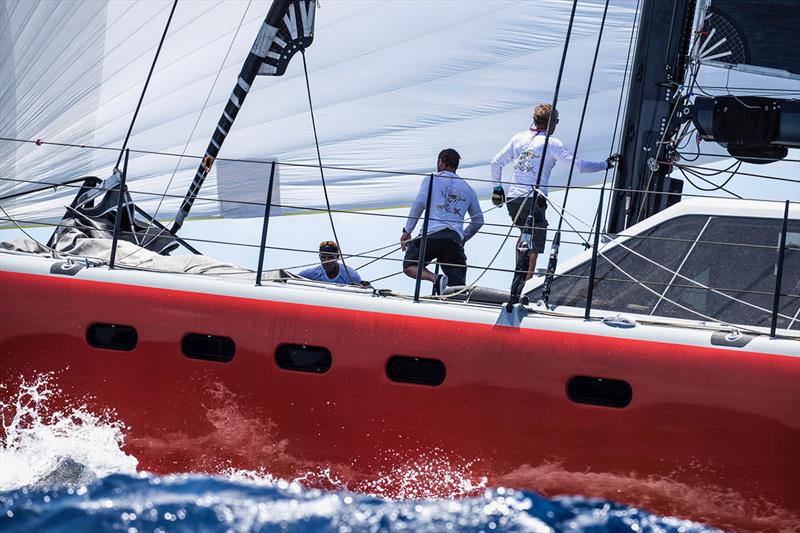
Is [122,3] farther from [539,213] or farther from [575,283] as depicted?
[575,283]

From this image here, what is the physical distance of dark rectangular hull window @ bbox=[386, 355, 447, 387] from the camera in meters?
4.68

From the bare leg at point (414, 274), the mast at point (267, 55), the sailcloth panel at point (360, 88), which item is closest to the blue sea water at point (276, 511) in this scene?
the bare leg at point (414, 274)

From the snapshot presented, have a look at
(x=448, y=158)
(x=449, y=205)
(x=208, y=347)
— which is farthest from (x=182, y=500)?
(x=448, y=158)

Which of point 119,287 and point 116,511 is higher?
point 119,287

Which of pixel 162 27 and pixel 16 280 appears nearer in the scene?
pixel 16 280

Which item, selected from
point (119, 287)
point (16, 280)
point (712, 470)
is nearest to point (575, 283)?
point (712, 470)

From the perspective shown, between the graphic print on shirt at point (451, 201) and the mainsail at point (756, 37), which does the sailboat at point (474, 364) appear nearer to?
the graphic print on shirt at point (451, 201)

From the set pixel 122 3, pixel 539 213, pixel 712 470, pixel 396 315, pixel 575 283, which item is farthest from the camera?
pixel 122 3

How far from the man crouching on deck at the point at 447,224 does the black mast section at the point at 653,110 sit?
2.55 feet

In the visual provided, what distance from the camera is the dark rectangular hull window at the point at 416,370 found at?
4.68 metres

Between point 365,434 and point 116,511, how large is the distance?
1.10 m

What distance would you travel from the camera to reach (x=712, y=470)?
4.41 m

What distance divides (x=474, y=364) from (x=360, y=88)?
2.68 metres

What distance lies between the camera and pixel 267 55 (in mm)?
6625
